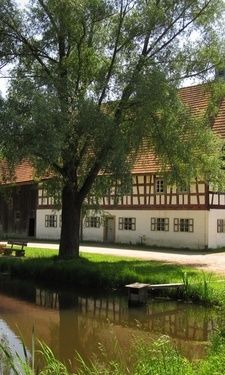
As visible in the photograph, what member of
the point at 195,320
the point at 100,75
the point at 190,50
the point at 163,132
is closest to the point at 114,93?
the point at 100,75

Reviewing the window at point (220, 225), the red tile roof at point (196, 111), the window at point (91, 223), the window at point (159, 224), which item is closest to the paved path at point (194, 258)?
the window at point (159, 224)

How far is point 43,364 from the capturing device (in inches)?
411

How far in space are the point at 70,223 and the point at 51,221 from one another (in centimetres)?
2067

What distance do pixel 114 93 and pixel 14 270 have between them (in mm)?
8131

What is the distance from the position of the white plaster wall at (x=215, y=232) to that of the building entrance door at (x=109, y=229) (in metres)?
8.16

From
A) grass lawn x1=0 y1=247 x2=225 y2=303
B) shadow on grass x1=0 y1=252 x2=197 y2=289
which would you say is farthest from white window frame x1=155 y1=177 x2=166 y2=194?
shadow on grass x1=0 y1=252 x2=197 y2=289

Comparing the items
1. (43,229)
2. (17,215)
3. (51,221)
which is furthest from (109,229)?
(17,215)

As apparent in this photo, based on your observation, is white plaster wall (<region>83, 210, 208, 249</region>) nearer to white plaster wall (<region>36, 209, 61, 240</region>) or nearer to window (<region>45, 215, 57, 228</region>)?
white plaster wall (<region>36, 209, 61, 240</region>)

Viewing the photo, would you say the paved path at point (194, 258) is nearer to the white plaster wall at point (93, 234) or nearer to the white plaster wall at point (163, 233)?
the white plaster wall at point (163, 233)

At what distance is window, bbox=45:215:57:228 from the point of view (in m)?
43.6

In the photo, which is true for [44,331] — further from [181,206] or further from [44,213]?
[44,213]

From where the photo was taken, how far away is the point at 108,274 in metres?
19.6

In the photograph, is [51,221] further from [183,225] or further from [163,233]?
[183,225]

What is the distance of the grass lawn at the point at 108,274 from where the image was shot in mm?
16797
